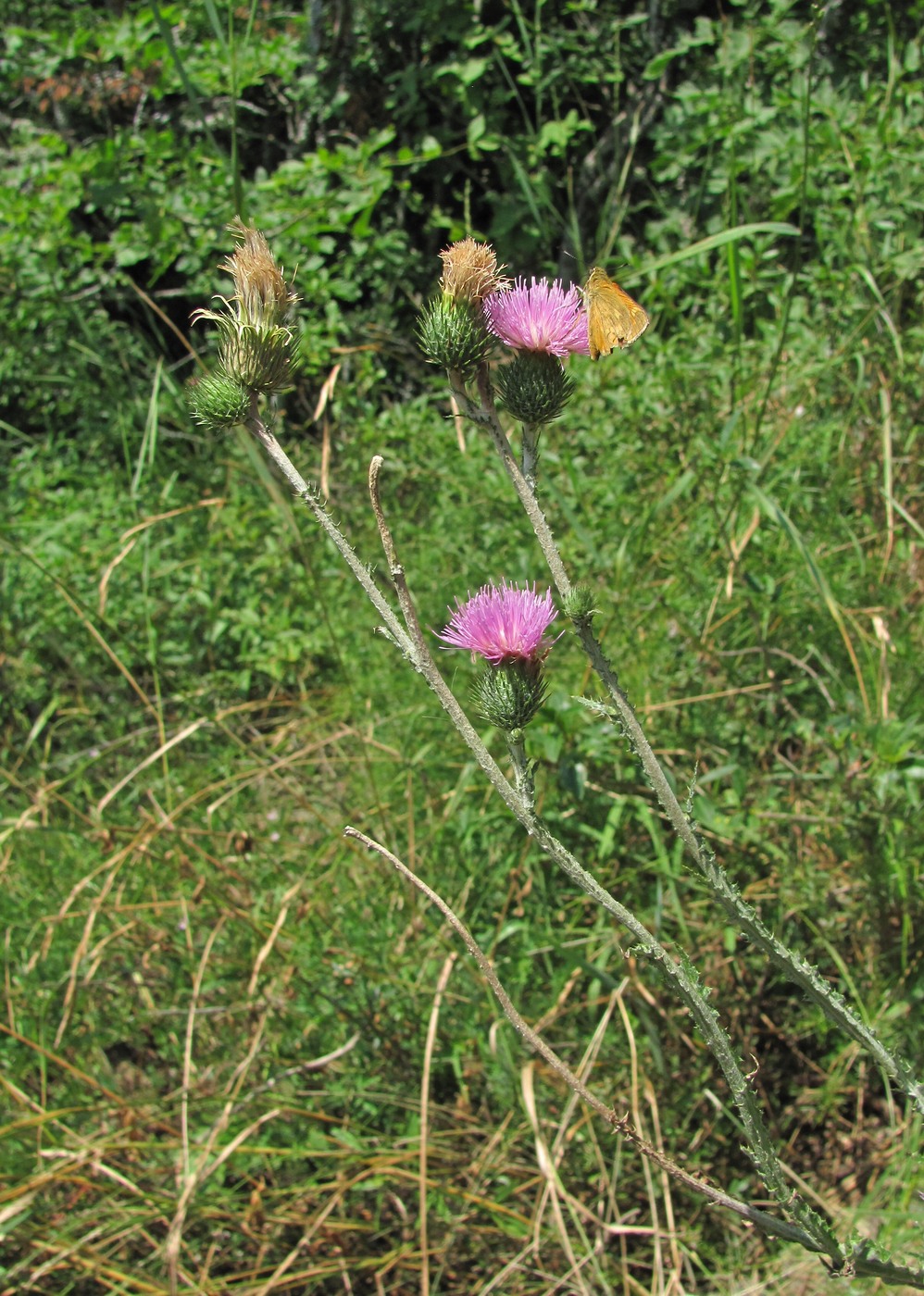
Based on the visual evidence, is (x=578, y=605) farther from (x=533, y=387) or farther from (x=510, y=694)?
(x=533, y=387)

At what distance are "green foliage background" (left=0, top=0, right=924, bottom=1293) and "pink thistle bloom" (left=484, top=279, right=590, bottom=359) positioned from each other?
0.79 m

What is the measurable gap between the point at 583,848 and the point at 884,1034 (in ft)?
2.38

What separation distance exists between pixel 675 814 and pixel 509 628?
0.96 ft

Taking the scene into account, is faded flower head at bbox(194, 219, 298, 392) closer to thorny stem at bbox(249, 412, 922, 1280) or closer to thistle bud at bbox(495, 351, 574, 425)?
thorny stem at bbox(249, 412, 922, 1280)

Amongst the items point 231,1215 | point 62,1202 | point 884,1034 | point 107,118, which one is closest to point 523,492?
point 884,1034

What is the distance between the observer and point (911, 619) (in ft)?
8.44

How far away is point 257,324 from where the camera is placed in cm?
113

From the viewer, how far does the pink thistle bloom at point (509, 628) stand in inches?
46.8

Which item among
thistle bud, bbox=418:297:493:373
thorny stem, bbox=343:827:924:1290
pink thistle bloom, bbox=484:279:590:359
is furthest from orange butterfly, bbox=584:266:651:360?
thorny stem, bbox=343:827:924:1290

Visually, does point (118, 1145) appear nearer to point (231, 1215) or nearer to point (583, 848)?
point (231, 1215)

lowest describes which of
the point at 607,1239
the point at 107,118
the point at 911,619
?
the point at 607,1239

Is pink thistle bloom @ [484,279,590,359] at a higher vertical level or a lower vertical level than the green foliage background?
higher

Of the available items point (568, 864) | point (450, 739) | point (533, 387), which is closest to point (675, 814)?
point (568, 864)

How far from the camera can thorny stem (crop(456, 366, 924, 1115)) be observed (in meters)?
1.04
